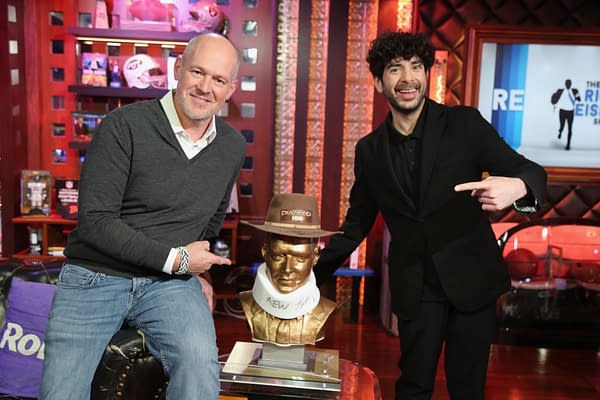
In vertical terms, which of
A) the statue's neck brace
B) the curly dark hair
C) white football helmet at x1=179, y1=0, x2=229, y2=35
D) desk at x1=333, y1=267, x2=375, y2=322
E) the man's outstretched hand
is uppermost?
white football helmet at x1=179, y1=0, x2=229, y2=35

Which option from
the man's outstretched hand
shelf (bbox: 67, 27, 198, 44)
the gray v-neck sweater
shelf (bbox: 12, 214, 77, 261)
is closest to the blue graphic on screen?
shelf (bbox: 67, 27, 198, 44)

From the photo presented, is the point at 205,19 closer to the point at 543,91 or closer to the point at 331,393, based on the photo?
the point at 543,91

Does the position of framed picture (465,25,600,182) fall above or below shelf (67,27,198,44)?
below

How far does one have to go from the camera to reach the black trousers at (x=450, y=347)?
93.4 inches

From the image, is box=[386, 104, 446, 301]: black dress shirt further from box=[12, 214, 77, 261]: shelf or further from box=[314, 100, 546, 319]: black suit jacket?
box=[12, 214, 77, 261]: shelf

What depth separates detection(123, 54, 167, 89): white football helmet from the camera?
178 inches

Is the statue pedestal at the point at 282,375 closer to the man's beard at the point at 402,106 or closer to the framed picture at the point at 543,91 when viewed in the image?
the man's beard at the point at 402,106

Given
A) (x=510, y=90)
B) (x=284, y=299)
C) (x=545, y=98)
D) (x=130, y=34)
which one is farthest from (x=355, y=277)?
(x=284, y=299)

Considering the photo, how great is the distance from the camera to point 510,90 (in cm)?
464

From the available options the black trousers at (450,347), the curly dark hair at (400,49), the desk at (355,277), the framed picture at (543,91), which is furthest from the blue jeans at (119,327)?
the framed picture at (543,91)

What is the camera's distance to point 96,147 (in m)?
2.04

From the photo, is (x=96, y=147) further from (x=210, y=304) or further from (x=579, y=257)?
(x=579, y=257)

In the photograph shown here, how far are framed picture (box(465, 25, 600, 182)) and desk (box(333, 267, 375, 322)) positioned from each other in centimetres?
140

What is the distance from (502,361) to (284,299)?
7.62 ft
